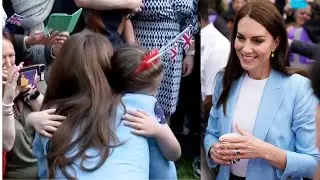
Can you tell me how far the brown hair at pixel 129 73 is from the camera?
2129 mm

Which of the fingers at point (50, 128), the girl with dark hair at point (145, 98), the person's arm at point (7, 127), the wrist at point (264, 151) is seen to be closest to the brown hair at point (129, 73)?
the girl with dark hair at point (145, 98)

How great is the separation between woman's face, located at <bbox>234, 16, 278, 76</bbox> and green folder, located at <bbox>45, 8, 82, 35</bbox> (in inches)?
22.9

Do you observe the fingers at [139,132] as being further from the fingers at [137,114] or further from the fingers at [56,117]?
the fingers at [56,117]

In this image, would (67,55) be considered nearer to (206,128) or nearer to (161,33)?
(161,33)

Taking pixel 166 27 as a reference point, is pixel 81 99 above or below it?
below

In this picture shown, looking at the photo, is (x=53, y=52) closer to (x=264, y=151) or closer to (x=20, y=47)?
(x=20, y=47)

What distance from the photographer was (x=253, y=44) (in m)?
2.30

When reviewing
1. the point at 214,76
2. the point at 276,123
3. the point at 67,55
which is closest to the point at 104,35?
the point at 67,55

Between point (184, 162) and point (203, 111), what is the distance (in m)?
0.23

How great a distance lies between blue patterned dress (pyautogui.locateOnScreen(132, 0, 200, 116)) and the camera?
2.32 m

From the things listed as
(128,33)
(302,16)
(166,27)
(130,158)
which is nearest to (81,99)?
(130,158)

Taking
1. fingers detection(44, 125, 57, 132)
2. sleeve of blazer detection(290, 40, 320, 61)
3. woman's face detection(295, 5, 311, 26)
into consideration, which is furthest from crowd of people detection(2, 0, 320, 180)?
sleeve of blazer detection(290, 40, 320, 61)

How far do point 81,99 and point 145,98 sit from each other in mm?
223

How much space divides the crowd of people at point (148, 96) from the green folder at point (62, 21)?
0.02 m
